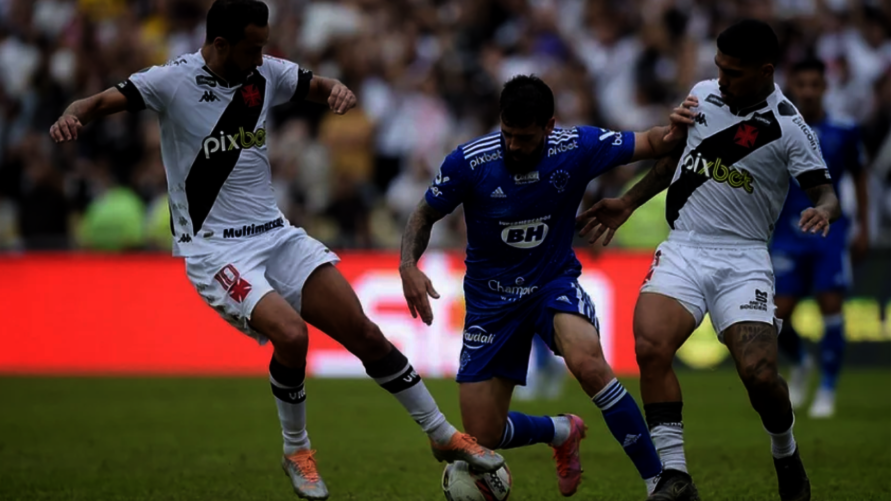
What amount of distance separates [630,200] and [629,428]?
1547 millimetres

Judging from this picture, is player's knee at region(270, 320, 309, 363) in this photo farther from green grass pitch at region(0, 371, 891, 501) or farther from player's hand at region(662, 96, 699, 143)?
player's hand at region(662, 96, 699, 143)

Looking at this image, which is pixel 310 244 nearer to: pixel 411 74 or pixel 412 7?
pixel 411 74

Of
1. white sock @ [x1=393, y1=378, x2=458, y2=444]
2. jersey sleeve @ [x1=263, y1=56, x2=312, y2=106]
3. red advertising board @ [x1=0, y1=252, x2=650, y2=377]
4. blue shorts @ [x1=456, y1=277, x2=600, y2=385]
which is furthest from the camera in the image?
red advertising board @ [x1=0, y1=252, x2=650, y2=377]

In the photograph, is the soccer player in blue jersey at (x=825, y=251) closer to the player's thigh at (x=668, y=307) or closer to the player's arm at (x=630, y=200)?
the player's arm at (x=630, y=200)

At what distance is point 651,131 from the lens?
9008 mm

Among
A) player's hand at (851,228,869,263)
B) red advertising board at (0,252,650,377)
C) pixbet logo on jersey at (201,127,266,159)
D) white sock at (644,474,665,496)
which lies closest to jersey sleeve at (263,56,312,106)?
pixbet logo on jersey at (201,127,266,159)

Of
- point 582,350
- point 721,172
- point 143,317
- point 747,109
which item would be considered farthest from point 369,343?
point 143,317

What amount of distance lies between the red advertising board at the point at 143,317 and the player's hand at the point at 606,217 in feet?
31.5

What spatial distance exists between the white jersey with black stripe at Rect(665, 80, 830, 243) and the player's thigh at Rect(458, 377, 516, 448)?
1628 mm

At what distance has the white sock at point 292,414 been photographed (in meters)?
9.28

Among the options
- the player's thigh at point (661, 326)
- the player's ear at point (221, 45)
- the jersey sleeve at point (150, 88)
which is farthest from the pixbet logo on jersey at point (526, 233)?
the jersey sleeve at point (150, 88)

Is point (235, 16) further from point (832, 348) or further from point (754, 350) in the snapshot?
point (832, 348)

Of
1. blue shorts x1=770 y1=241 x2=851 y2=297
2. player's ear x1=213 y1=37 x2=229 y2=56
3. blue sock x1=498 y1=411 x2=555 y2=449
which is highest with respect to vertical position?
player's ear x1=213 y1=37 x2=229 y2=56

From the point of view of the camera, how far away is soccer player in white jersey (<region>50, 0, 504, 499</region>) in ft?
29.6
